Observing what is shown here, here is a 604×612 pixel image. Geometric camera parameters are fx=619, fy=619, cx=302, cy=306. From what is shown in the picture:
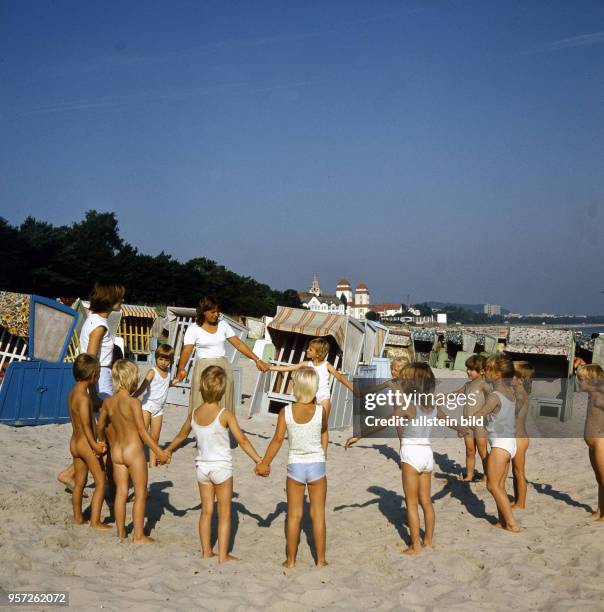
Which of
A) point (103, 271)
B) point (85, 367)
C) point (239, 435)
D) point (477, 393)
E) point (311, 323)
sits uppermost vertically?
point (103, 271)

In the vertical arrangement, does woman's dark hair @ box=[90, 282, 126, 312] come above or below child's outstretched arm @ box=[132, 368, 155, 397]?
above

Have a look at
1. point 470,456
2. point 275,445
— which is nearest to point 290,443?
point 275,445

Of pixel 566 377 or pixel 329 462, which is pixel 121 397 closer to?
pixel 329 462

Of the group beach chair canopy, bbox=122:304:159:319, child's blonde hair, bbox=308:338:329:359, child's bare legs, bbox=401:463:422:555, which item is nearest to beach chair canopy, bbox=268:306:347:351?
child's blonde hair, bbox=308:338:329:359

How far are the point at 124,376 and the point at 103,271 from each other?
6225 cm

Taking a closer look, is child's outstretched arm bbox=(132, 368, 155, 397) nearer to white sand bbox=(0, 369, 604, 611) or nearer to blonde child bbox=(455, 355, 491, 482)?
white sand bbox=(0, 369, 604, 611)

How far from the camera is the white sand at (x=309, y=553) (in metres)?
4.32

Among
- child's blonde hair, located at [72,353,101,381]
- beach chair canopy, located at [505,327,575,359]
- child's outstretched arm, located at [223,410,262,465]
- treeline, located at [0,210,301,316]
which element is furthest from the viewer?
treeline, located at [0,210,301,316]

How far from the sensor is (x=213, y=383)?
15.7ft

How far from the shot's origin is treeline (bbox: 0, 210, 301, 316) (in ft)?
171

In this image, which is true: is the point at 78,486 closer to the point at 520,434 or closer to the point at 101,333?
the point at 101,333

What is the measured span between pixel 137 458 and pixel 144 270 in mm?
67767

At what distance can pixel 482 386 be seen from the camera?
7367 mm

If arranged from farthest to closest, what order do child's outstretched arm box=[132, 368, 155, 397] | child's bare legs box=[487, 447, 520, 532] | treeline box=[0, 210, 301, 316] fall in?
1. treeline box=[0, 210, 301, 316]
2. child's outstretched arm box=[132, 368, 155, 397]
3. child's bare legs box=[487, 447, 520, 532]
